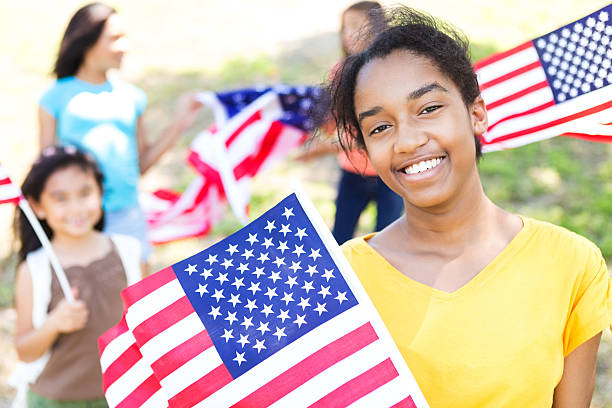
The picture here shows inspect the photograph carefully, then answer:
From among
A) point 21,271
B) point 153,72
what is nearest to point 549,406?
point 21,271

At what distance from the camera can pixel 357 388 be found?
177 centimetres

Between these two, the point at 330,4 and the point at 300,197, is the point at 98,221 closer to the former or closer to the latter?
the point at 300,197

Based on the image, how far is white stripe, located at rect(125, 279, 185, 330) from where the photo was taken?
1.88 m

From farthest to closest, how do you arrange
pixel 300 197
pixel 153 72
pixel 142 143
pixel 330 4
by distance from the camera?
pixel 330 4 < pixel 153 72 < pixel 142 143 < pixel 300 197

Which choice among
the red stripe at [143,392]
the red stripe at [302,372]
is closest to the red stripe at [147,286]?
the red stripe at [143,392]

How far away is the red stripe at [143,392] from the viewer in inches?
76.6

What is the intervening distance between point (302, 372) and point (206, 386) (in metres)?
0.24

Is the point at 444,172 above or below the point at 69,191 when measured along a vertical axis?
below

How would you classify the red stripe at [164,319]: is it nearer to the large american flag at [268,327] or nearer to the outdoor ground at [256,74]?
the large american flag at [268,327]

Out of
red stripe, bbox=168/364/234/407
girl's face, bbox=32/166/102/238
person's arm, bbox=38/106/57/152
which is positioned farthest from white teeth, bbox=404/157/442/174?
person's arm, bbox=38/106/57/152

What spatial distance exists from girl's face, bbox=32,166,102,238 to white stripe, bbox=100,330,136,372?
1.15m

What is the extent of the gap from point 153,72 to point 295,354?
8360mm

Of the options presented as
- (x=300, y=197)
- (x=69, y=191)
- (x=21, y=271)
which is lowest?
(x=300, y=197)

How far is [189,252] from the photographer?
580cm
